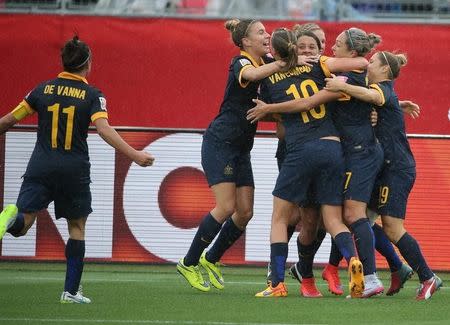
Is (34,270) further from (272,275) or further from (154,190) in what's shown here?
(272,275)

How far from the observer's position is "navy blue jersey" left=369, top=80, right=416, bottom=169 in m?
9.12

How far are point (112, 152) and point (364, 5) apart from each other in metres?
3.35

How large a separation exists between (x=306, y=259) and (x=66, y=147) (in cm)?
209

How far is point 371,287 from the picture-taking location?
892 cm

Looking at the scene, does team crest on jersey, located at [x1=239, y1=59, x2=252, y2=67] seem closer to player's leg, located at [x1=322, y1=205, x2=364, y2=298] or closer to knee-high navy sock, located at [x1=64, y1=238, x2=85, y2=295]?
player's leg, located at [x1=322, y1=205, x2=364, y2=298]

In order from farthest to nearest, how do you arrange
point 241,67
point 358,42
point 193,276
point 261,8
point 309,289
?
point 261,8 → point 193,276 → point 309,289 → point 241,67 → point 358,42

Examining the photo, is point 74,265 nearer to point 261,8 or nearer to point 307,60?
point 307,60

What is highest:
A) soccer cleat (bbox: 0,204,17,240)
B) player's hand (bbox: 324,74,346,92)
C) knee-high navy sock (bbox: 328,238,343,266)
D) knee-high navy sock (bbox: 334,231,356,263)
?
player's hand (bbox: 324,74,346,92)

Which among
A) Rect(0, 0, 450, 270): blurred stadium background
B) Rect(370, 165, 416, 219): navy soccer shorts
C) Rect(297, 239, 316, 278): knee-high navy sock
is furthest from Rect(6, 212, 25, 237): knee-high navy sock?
Rect(0, 0, 450, 270): blurred stadium background

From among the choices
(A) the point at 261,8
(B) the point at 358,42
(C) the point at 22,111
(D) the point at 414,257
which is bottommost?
(D) the point at 414,257

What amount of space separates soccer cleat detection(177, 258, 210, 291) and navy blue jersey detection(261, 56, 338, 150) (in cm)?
132

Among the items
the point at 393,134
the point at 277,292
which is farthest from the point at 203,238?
the point at 393,134

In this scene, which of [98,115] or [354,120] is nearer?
[98,115]

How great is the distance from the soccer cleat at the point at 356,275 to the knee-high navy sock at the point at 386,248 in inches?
31.7
